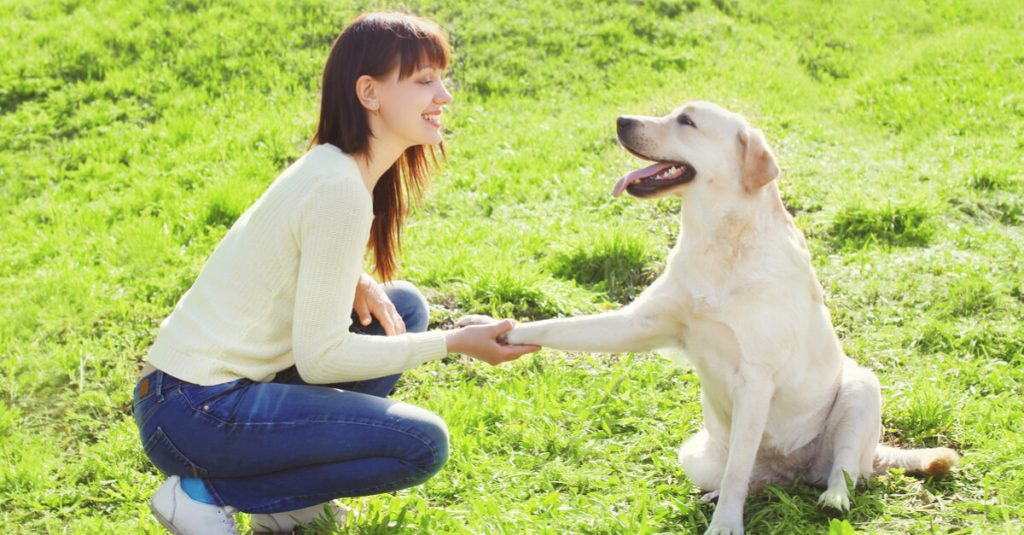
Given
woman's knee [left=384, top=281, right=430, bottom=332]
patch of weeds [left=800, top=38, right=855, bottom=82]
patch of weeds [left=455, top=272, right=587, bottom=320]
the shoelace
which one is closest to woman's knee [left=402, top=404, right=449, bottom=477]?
the shoelace

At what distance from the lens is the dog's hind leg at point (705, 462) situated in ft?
10.8

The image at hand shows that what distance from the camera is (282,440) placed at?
8.97ft

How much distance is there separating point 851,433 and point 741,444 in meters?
0.43

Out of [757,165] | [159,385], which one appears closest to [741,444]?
[757,165]

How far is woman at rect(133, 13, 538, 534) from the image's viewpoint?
8.96 feet

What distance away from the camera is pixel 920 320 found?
15.1ft

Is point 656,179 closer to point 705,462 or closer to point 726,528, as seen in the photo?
point 705,462

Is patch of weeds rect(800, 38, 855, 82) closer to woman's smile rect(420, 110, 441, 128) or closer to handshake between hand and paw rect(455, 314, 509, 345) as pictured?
handshake between hand and paw rect(455, 314, 509, 345)

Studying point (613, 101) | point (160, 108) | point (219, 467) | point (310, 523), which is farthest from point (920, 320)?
point (160, 108)

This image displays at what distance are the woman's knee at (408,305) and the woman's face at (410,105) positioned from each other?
2.40 ft

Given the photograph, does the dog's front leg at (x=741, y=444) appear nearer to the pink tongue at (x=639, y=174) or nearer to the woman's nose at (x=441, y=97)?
the pink tongue at (x=639, y=174)

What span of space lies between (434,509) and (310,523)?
1.34 feet

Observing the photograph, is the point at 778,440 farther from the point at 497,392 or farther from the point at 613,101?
the point at 613,101

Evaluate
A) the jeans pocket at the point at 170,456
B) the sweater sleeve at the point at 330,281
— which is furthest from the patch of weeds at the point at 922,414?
the jeans pocket at the point at 170,456
